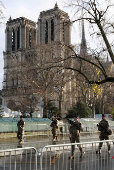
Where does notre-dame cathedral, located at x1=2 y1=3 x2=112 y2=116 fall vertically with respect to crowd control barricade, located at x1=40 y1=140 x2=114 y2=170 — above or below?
above

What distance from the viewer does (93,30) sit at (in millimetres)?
14453

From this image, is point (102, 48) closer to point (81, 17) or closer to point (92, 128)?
point (81, 17)

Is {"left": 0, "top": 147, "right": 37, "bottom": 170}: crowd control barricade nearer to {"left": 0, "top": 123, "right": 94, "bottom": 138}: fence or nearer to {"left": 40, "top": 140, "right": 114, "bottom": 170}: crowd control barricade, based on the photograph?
{"left": 40, "top": 140, "right": 114, "bottom": 170}: crowd control barricade

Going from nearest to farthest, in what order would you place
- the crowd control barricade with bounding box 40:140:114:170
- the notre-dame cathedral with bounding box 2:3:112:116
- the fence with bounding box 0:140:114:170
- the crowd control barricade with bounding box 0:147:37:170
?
1. the crowd control barricade with bounding box 0:147:37:170
2. the fence with bounding box 0:140:114:170
3. the crowd control barricade with bounding box 40:140:114:170
4. the notre-dame cathedral with bounding box 2:3:112:116

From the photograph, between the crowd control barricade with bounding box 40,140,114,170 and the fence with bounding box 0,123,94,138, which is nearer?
the crowd control barricade with bounding box 40,140,114,170

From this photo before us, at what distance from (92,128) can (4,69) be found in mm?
70426

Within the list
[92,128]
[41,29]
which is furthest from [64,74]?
[41,29]

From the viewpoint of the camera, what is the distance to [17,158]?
7.45 m

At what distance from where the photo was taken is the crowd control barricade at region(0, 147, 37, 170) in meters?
6.55

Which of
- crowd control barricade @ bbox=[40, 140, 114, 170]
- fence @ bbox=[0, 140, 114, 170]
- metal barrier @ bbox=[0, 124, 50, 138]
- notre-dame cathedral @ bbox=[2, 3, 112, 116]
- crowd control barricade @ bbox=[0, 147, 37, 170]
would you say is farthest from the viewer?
notre-dame cathedral @ bbox=[2, 3, 112, 116]

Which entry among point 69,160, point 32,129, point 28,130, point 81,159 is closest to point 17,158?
point 69,160

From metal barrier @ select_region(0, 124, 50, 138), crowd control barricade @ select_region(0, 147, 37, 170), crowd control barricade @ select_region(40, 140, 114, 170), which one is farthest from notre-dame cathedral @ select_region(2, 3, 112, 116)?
crowd control barricade @ select_region(40, 140, 114, 170)

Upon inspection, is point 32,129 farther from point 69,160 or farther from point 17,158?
point 17,158

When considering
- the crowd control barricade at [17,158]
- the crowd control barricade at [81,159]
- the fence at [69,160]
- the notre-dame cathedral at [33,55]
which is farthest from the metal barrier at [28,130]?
the crowd control barricade at [81,159]
